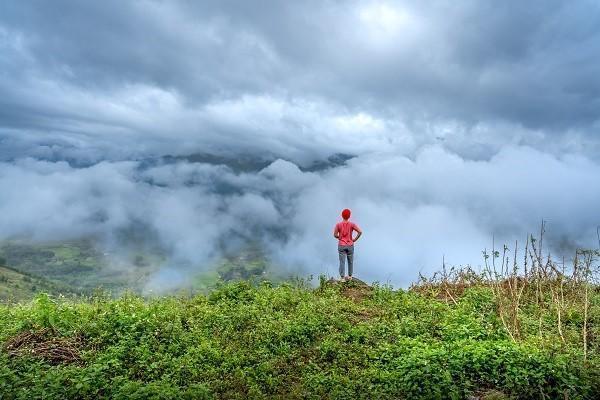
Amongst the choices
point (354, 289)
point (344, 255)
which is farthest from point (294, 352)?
point (344, 255)

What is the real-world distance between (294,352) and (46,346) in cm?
623

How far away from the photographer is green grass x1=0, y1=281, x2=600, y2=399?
30.9 ft

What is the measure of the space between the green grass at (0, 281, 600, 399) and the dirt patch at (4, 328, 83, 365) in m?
0.07

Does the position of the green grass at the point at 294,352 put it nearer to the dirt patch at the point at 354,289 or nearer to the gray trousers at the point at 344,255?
the dirt patch at the point at 354,289

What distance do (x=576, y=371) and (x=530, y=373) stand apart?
108 cm

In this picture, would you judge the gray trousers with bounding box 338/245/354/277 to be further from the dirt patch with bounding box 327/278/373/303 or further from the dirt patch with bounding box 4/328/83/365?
the dirt patch with bounding box 4/328/83/365

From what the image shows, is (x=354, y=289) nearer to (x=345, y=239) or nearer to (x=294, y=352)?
(x=345, y=239)

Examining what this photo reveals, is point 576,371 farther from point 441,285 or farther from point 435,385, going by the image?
point 441,285

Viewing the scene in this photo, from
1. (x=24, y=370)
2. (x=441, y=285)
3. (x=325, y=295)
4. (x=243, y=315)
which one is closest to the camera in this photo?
(x=24, y=370)

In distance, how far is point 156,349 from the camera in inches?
460

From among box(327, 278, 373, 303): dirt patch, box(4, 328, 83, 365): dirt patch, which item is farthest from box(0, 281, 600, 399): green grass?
box(327, 278, 373, 303): dirt patch

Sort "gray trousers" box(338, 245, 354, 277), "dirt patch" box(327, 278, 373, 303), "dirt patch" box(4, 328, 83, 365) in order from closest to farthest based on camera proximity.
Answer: "dirt patch" box(4, 328, 83, 365)
"dirt patch" box(327, 278, 373, 303)
"gray trousers" box(338, 245, 354, 277)

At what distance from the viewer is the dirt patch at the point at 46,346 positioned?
1099 centimetres

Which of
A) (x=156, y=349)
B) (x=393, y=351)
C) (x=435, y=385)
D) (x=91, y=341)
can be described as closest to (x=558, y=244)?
(x=393, y=351)
